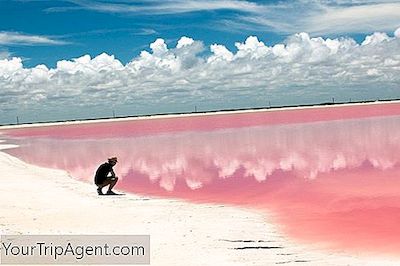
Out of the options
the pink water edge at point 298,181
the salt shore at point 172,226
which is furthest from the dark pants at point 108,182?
the pink water edge at point 298,181

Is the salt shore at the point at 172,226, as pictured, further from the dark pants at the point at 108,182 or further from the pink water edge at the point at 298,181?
the pink water edge at the point at 298,181

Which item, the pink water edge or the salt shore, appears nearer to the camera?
the salt shore

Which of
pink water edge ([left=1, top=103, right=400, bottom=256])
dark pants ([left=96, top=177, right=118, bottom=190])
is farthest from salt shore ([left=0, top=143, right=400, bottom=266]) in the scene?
pink water edge ([left=1, top=103, right=400, bottom=256])

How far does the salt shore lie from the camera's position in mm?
9289

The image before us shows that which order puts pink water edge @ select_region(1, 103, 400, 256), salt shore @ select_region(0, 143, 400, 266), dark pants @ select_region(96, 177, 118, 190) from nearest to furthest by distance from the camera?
salt shore @ select_region(0, 143, 400, 266)
pink water edge @ select_region(1, 103, 400, 256)
dark pants @ select_region(96, 177, 118, 190)

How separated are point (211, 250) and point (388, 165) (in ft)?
47.2

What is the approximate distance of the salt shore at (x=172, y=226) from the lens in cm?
929

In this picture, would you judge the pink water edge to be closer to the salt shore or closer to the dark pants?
the salt shore

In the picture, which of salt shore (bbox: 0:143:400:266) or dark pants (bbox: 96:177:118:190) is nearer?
salt shore (bbox: 0:143:400:266)

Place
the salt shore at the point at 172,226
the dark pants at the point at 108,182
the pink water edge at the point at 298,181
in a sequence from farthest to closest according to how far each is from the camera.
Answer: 1. the dark pants at the point at 108,182
2. the pink water edge at the point at 298,181
3. the salt shore at the point at 172,226

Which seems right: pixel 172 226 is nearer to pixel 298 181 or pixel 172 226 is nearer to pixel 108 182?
pixel 108 182

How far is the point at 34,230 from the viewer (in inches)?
423

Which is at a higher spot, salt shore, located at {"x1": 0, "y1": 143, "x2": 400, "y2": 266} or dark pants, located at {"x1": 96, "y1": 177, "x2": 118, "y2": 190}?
dark pants, located at {"x1": 96, "y1": 177, "x2": 118, "y2": 190}

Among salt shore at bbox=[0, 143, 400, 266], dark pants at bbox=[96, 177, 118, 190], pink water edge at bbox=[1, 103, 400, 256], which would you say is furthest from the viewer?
dark pants at bbox=[96, 177, 118, 190]
